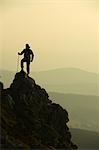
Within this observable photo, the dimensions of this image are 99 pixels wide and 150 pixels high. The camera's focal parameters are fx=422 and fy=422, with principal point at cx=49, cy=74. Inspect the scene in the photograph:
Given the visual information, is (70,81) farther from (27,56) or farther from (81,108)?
(27,56)

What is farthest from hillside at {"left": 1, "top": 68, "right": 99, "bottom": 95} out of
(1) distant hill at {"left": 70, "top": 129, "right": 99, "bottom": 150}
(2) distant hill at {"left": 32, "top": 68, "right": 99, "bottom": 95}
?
(1) distant hill at {"left": 70, "top": 129, "right": 99, "bottom": 150}

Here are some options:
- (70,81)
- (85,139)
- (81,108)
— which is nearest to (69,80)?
(70,81)

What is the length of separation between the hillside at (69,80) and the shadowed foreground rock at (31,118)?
0.10 m

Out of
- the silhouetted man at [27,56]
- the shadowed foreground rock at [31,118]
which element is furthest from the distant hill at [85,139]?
the silhouetted man at [27,56]

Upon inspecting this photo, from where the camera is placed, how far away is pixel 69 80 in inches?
154

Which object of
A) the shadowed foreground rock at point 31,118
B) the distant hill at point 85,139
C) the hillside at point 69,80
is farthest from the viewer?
the hillside at point 69,80

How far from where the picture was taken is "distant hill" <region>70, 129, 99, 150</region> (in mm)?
3717

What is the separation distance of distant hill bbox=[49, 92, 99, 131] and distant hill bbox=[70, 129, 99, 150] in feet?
0.21

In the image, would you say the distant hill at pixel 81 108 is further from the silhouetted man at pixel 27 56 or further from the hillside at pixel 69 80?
the silhouetted man at pixel 27 56

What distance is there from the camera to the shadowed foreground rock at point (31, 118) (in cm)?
345

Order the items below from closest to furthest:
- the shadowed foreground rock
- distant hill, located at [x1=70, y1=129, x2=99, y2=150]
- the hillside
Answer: the shadowed foreground rock, distant hill, located at [x1=70, y1=129, x2=99, y2=150], the hillside

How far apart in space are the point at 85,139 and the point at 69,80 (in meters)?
0.57

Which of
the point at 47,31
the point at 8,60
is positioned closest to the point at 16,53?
the point at 8,60

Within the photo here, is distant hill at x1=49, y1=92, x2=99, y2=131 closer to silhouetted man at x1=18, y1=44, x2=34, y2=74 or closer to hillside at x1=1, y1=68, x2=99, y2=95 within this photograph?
hillside at x1=1, y1=68, x2=99, y2=95
